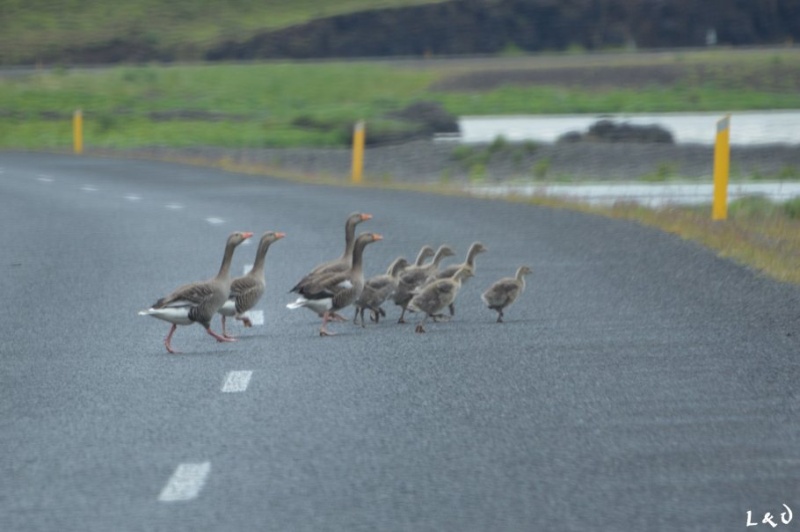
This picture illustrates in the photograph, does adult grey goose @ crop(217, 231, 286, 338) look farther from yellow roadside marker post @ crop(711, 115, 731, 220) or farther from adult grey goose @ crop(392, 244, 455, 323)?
yellow roadside marker post @ crop(711, 115, 731, 220)

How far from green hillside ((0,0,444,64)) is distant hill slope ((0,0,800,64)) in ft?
0.31

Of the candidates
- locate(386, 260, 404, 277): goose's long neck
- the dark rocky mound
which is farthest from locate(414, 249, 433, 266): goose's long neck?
the dark rocky mound

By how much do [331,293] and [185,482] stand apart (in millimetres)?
5002

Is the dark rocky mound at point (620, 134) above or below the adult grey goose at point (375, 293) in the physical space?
below

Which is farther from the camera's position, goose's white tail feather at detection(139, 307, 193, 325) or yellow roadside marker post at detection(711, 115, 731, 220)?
yellow roadside marker post at detection(711, 115, 731, 220)

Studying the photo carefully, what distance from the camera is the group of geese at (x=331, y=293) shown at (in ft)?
38.3

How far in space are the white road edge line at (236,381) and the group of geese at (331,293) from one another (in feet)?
3.73

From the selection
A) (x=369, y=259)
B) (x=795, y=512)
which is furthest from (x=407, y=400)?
(x=369, y=259)

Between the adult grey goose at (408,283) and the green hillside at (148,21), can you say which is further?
the green hillside at (148,21)

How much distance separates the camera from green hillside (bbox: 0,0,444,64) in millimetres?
78250

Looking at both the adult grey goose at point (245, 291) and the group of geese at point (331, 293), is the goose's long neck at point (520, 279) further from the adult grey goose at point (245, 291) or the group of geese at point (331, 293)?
the adult grey goose at point (245, 291)

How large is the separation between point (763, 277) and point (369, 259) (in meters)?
4.29

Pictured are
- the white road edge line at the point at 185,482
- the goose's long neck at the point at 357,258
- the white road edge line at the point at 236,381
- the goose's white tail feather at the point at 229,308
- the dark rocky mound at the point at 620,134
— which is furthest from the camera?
the dark rocky mound at the point at 620,134

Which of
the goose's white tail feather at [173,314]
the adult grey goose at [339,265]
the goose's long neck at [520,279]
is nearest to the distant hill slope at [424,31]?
the adult grey goose at [339,265]
